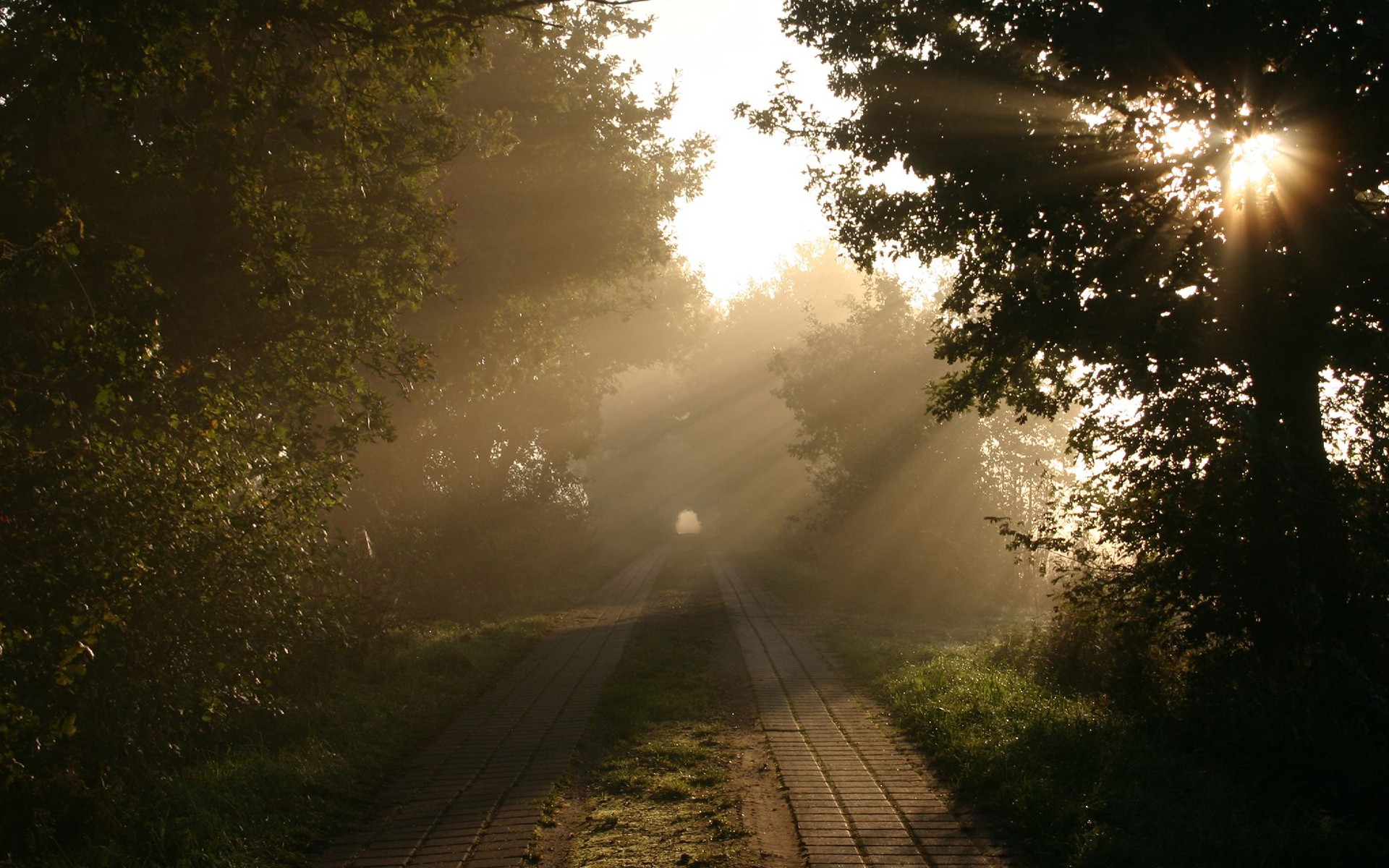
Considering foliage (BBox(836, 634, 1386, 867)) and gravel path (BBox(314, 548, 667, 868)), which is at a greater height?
gravel path (BBox(314, 548, 667, 868))

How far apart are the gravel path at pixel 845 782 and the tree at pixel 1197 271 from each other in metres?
3.12

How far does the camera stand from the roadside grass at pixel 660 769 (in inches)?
237

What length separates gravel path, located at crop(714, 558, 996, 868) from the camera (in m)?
5.96

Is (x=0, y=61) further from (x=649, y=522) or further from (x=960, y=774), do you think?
(x=649, y=522)

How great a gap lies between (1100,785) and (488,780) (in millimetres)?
4802

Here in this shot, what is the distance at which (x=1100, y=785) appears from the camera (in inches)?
272

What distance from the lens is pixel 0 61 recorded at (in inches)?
391

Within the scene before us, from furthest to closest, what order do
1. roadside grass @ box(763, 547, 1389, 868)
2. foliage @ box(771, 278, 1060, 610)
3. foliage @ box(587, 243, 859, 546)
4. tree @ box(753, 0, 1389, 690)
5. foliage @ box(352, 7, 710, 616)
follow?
1. foliage @ box(587, 243, 859, 546)
2. foliage @ box(771, 278, 1060, 610)
3. foliage @ box(352, 7, 710, 616)
4. tree @ box(753, 0, 1389, 690)
5. roadside grass @ box(763, 547, 1389, 868)

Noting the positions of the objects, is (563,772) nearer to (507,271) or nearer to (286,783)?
(286,783)

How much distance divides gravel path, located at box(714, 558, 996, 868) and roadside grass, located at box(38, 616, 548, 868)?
349 cm

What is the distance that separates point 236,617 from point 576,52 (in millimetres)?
18440

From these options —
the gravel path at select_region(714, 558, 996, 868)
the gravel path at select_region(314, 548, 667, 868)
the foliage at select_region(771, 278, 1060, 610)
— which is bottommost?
the gravel path at select_region(714, 558, 996, 868)

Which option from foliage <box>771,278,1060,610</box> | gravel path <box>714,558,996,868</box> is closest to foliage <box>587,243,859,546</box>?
foliage <box>771,278,1060,610</box>

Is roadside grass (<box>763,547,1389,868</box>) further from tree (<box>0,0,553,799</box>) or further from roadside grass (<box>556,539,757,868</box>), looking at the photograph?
tree (<box>0,0,553,799</box>)
